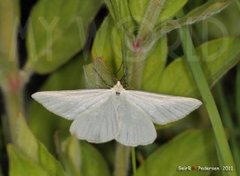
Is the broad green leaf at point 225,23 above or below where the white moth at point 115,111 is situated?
above

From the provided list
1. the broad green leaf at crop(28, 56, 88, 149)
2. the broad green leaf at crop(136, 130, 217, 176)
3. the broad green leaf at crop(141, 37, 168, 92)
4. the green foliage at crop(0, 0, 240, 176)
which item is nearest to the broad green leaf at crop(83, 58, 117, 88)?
the green foliage at crop(0, 0, 240, 176)

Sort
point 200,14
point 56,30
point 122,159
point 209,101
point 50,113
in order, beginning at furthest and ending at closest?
point 50,113, point 56,30, point 122,159, point 209,101, point 200,14

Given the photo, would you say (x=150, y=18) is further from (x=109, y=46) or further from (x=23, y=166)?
(x=23, y=166)

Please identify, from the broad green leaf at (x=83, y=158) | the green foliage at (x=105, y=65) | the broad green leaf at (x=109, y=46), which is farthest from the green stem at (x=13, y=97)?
the broad green leaf at (x=109, y=46)

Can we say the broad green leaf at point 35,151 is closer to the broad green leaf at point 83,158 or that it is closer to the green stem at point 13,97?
the broad green leaf at point 83,158

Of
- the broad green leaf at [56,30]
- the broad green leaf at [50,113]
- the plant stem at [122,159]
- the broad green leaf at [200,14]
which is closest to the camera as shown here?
the broad green leaf at [200,14]

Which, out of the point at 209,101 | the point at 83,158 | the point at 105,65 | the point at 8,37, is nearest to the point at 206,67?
the point at 209,101

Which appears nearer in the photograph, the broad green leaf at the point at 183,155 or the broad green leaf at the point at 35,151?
the broad green leaf at the point at 35,151

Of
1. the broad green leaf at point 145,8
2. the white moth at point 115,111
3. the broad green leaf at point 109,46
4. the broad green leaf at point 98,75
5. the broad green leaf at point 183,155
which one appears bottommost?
the broad green leaf at point 183,155
